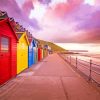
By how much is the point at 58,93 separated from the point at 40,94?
82 centimetres

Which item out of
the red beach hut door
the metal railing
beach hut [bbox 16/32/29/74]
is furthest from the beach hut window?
the metal railing

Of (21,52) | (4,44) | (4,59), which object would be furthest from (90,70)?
(21,52)

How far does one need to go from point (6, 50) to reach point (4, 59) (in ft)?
2.20

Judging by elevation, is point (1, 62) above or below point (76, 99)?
above

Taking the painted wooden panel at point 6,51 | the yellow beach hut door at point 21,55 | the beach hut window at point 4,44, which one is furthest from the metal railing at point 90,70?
the yellow beach hut door at point 21,55

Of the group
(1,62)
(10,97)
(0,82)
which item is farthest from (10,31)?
(10,97)

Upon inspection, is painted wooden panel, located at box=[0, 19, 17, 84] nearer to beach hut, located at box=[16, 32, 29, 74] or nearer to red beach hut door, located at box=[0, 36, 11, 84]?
red beach hut door, located at box=[0, 36, 11, 84]

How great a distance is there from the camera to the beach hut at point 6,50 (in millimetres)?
9875

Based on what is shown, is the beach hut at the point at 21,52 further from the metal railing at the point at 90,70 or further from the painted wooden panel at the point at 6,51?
the metal railing at the point at 90,70

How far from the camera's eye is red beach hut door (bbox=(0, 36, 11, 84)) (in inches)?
387

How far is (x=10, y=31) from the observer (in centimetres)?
1170

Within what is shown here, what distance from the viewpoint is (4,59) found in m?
10.4

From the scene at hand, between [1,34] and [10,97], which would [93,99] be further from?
[1,34]

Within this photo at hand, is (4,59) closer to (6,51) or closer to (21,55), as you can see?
(6,51)
